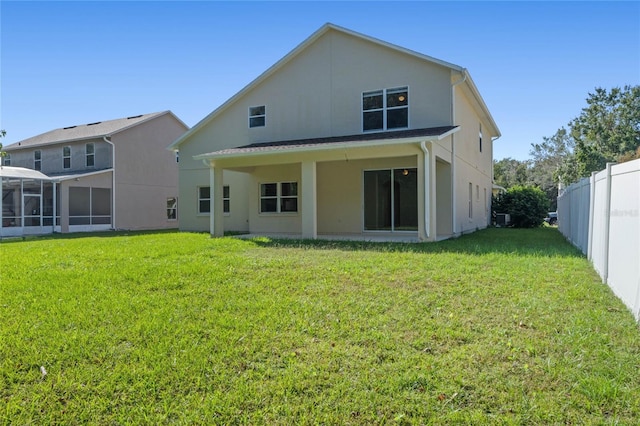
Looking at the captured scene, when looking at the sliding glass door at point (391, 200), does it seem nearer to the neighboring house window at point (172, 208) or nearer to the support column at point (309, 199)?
the support column at point (309, 199)

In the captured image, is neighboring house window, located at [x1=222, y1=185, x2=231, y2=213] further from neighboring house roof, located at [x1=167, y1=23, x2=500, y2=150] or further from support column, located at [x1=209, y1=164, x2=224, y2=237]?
support column, located at [x1=209, y1=164, x2=224, y2=237]

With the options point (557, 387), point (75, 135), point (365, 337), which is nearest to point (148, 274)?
point (365, 337)

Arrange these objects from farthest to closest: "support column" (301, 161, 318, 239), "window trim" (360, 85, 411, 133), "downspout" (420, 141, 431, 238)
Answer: "window trim" (360, 85, 411, 133) → "support column" (301, 161, 318, 239) → "downspout" (420, 141, 431, 238)

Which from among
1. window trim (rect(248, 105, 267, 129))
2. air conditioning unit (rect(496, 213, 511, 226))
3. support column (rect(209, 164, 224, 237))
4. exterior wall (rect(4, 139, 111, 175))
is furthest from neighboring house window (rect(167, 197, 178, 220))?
air conditioning unit (rect(496, 213, 511, 226))

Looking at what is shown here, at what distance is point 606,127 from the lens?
126ft

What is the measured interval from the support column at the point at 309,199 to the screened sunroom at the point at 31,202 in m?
15.6

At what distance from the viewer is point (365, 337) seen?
4414 mm

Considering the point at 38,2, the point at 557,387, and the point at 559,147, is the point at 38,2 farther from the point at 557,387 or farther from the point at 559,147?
the point at 559,147

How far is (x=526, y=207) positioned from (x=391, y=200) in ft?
41.3

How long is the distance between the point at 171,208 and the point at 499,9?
22229mm

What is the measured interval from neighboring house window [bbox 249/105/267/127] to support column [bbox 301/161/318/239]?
522 centimetres

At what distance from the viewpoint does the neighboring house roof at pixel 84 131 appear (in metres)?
24.4

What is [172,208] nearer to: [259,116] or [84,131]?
[84,131]

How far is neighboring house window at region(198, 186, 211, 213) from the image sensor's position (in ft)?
64.0
